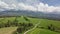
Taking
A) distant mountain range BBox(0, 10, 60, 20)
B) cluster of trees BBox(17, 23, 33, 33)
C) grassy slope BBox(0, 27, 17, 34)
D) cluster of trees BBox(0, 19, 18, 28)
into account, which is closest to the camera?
grassy slope BBox(0, 27, 17, 34)

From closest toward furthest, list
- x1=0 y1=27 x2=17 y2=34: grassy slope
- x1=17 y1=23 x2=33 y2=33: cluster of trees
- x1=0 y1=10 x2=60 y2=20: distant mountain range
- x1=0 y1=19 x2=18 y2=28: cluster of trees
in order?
x1=0 y1=27 x2=17 y2=34: grassy slope → x1=17 y1=23 x2=33 y2=33: cluster of trees → x1=0 y1=19 x2=18 y2=28: cluster of trees → x1=0 y1=10 x2=60 y2=20: distant mountain range

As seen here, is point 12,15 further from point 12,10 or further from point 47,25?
point 47,25

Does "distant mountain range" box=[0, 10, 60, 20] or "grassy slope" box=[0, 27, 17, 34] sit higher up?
"distant mountain range" box=[0, 10, 60, 20]

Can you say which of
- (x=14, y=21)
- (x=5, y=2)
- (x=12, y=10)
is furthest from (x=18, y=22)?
(x=5, y=2)

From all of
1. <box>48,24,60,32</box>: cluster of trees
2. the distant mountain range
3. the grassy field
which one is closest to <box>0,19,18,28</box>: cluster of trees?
the grassy field

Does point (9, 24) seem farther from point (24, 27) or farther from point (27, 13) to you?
point (27, 13)

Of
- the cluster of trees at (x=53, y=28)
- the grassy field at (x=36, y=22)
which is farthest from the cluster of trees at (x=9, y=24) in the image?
the cluster of trees at (x=53, y=28)

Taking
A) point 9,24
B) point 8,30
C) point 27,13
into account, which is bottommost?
point 8,30

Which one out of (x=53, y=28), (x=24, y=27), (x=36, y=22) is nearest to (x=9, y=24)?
(x=24, y=27)

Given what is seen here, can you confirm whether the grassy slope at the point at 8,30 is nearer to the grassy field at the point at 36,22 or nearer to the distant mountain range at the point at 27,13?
the grassy field at the point at 36,22

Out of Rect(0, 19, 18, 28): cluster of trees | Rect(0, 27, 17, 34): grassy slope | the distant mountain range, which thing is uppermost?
the distant mountain range

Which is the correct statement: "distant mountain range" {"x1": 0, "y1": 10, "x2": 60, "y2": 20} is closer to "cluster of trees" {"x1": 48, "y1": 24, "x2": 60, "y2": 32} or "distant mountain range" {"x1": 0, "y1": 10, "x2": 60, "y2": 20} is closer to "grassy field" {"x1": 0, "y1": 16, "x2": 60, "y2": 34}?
"grassy field" {"x1": 0, "y1": 16, "x2": 60, "y2": 34}
